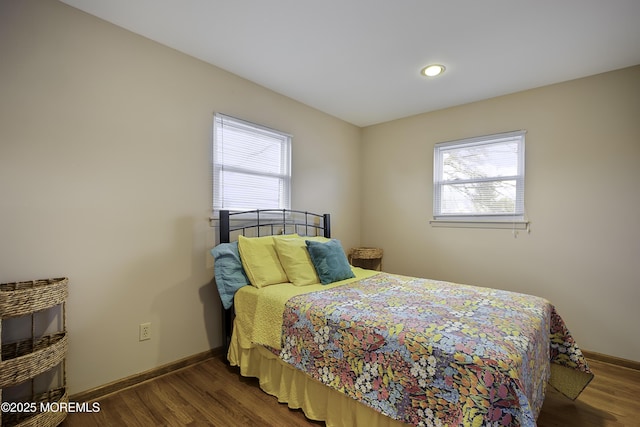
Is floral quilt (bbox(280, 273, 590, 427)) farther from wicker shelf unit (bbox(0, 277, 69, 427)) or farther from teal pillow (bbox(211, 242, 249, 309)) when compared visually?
wicker shelf unit (bbox(0, 277, 69, 427))

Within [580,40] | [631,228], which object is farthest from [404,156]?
[631,228]

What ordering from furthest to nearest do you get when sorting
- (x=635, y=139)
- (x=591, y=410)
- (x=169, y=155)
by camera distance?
(x=635, y=139), (x=169, y=155), (x=591, y=410)

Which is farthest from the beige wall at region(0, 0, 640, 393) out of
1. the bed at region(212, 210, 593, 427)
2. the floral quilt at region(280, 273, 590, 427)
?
the floral quilt at region(280, 273, 590, 427)

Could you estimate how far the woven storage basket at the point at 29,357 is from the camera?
141cm

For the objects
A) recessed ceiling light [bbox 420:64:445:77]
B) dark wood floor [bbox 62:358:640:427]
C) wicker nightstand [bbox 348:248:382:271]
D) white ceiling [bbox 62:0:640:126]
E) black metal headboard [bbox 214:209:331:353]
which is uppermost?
white ceiling [bbox 62:0:640:126]

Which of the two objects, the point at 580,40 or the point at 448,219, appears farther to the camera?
the point at 448,219

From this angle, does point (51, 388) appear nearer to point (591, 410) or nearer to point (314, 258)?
point (314, 258)

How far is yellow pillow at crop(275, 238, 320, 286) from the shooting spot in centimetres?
236

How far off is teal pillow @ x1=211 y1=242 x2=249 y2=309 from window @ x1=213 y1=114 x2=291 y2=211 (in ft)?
1.60

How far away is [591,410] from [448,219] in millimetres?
1964

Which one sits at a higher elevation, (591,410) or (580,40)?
Answer: (580,40)

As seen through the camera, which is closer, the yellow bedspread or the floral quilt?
the floral quilt

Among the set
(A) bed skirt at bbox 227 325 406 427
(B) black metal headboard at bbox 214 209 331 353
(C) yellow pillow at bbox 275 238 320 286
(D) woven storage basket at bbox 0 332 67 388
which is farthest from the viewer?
(B) black metal headboard at bbox 214 209 331 353

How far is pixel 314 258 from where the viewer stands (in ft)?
8.23
